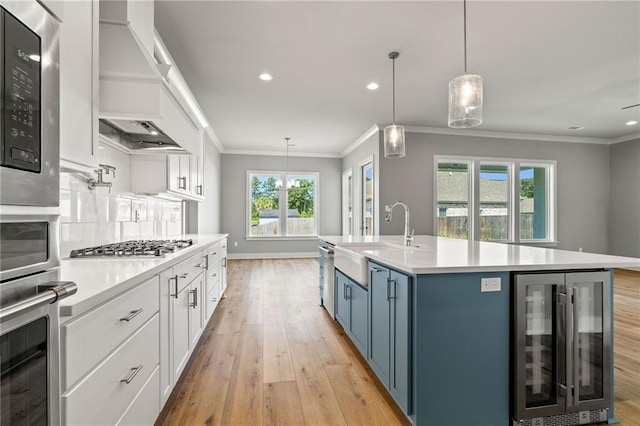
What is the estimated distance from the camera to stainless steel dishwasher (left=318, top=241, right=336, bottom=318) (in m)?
3.28

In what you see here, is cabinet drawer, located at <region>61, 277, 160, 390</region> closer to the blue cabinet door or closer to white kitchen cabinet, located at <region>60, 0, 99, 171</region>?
white kitchen cabinet, located at <region>60, 0, 99, 171</region>

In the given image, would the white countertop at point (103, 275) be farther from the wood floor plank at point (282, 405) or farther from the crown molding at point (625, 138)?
the crown molding at point (625, 138)

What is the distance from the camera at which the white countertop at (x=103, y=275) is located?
0.94 metres

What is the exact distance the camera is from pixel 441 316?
1549 mm

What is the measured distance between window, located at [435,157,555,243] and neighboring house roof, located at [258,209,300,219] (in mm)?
3702

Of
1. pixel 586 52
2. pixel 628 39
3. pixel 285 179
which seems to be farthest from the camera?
pixel 285 179

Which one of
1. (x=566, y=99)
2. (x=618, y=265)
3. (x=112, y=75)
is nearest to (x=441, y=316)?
(x=618, y=265)

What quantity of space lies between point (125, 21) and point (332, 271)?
260 cm

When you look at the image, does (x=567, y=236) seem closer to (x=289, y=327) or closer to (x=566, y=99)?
(x=566, y=99)

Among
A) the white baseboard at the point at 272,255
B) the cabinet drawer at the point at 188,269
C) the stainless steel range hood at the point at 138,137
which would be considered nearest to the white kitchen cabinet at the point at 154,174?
the stainless steel range hood at the point at 138,137

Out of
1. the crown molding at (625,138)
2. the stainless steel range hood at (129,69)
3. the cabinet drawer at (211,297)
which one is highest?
the crown molding at (625,138)

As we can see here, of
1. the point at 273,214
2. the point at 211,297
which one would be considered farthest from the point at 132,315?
the point at 273,214

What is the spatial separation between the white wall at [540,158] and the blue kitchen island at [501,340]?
12.8 feet

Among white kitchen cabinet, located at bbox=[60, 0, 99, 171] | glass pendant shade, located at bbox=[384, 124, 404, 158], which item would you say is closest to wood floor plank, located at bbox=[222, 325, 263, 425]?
white kitchen cabinet, located at bbox=[60, 0, 99, 171]
